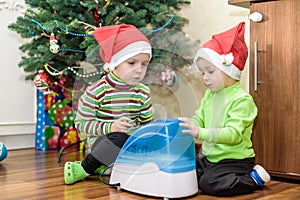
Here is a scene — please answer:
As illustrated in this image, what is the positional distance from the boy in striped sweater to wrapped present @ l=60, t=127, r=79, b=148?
2.71 feet

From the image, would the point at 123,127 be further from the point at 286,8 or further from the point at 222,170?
the point at 286,8

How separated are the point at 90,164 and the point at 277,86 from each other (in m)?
0.70

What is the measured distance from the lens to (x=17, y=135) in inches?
95.6

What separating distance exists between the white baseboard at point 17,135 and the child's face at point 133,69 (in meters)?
1.13

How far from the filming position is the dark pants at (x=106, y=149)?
152 cm

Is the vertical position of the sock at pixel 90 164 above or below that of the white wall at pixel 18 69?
below

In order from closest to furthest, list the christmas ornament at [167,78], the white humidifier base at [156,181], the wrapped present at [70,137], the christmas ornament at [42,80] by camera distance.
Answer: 1. the white humidifier base at [156,181]
2. the christmas ornament at [167,78]
3. the christmas ornament at [42,80]
4. the wrapped present at [70,137]

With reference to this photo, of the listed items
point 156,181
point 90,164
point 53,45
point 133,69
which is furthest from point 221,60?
point 53,45

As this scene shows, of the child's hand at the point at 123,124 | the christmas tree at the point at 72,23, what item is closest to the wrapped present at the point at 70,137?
the christmas tree at the point at 72,23

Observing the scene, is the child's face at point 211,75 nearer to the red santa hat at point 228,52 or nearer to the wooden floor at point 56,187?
the red santa hat at point 228,52

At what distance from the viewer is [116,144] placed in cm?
152

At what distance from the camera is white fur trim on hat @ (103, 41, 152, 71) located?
139cm

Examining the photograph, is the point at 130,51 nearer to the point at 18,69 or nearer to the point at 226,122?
the point at 226,122

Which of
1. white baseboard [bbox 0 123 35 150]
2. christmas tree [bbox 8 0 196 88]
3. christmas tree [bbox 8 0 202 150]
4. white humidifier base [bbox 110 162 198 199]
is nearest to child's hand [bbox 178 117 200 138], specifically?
white humidifier base [bbox 110 162 198 199]
